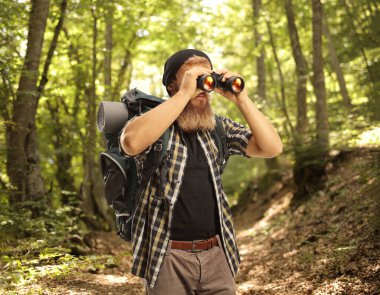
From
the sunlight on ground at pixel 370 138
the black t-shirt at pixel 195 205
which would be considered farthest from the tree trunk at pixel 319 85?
the black t-shirt at pixel 195 205

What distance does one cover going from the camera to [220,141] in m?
2.85

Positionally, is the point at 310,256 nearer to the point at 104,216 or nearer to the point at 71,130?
the point at 104,216

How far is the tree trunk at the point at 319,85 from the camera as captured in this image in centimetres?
1016

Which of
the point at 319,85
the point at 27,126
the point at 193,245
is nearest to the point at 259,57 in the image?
the point at 319,85

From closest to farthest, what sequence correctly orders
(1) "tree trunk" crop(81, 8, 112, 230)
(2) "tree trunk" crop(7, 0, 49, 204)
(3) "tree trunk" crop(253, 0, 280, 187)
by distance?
1. (2) "tree trunk" crop(7, 0, 49, 204)
2. (1) "tree trunk" crop(81, 8, 112, 230)
3. (3) "tree trunk" crop(253, 0, 280, 187)

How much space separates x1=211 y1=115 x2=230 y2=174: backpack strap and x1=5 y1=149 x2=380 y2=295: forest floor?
1.72m

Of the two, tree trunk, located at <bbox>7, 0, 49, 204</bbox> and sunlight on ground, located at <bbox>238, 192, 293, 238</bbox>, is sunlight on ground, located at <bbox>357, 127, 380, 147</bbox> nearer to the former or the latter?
sunlight on ground, located at <bbox>238, 192, 293, 238</bbox>

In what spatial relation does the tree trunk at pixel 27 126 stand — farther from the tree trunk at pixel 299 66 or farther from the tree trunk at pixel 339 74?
the tree trunk at pixel 339 74

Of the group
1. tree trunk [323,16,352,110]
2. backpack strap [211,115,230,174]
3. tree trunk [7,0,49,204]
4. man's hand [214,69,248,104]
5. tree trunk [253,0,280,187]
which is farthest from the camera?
tree trunk [253,0,280,187]

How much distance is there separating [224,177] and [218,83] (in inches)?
692

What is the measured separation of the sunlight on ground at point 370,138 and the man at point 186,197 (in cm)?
424

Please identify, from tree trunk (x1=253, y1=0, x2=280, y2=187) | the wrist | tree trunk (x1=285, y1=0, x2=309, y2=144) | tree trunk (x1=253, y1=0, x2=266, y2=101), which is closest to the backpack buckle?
the wrist

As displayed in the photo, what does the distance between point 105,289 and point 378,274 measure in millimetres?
3486

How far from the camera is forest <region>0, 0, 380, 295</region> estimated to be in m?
5.79
